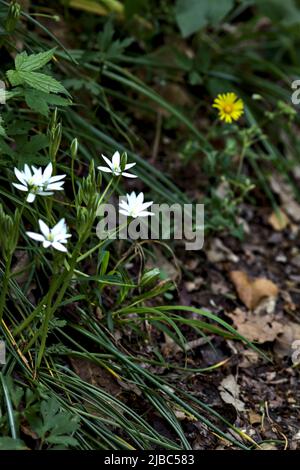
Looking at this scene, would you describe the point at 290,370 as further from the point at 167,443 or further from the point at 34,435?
the point at 34,435

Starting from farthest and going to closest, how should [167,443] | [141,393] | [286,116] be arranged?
[286,116] → [141,393] → [167,443]

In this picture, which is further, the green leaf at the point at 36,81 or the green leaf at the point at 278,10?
the green leaf at the point at 278,10

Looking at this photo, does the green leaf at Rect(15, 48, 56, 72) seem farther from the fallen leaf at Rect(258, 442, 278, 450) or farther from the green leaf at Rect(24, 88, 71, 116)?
the fallen leaf at Rect(258, 442, 278, 450)

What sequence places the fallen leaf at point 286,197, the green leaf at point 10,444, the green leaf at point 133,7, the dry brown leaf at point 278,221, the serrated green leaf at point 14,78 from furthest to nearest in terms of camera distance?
the fallen leaf at point 286,197 < the dry brown leaf at point 278,221 < the green leaf at point 133,7 < the serrated green leaf at point 14,78 < the green leaf at point 10,444

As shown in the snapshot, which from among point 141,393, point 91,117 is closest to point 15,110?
point 91,117

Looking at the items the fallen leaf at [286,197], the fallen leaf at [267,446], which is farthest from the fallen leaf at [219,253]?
the fallen leaf at [267,446]

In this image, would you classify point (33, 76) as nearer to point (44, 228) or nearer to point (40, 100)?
point (40, 100)

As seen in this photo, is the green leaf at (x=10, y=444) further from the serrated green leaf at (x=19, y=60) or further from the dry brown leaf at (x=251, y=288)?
the dry brown leaf at (x=251, y=288)

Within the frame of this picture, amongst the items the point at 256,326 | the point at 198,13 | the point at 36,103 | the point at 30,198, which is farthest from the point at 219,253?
the point at 30,198
